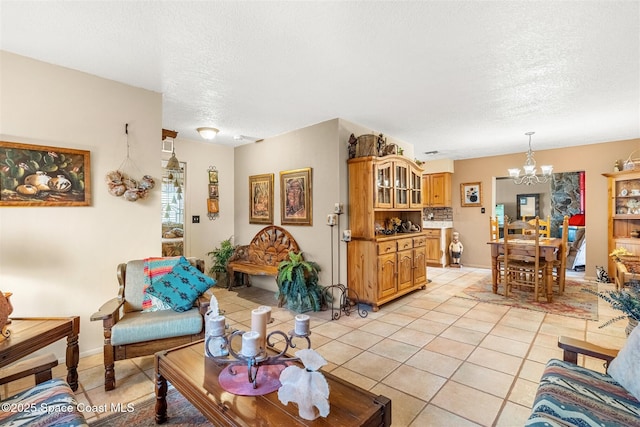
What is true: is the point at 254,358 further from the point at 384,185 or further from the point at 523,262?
the point at 523,262

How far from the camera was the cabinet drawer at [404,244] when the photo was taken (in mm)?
4297

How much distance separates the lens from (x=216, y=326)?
5.14ft

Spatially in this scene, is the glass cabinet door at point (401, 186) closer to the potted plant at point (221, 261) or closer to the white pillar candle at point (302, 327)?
the potted plant at point (221, 261)

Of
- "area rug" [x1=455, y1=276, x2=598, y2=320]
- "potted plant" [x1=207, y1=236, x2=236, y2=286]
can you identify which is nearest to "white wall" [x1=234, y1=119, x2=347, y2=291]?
"potted plant" [x1=207, y1=236, x2=236, y2=286]

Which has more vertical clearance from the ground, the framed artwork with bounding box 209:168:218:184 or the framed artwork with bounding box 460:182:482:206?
the framed artwork with bounding box 209:168:218:184

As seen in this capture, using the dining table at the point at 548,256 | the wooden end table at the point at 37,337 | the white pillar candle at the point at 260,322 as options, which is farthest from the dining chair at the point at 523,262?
the wooden end table at the point at 37,337

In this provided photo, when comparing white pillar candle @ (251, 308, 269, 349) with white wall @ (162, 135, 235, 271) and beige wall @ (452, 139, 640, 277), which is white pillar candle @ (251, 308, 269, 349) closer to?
white wall @ (162, 135, 235, 271)

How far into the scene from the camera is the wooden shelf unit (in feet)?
16.3

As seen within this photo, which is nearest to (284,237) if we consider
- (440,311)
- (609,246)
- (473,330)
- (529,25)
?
(440,311)

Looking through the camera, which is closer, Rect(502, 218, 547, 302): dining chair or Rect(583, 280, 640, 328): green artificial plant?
Rect(583, 280, 640, 328): green artificial plant

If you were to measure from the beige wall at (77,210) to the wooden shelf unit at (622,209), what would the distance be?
695cm

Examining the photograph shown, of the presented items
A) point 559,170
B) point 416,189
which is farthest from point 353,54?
point 559,170

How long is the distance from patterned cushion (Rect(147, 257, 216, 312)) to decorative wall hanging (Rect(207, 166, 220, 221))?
265 cm

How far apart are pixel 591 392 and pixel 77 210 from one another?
3787mm
